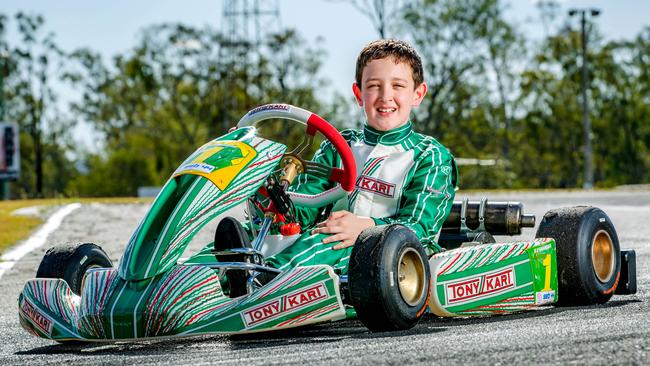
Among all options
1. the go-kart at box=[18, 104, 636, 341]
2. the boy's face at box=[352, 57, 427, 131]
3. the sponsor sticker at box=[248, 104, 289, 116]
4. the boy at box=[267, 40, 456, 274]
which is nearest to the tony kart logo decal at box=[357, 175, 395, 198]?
the boy at box=[267, 40, 456, 274]

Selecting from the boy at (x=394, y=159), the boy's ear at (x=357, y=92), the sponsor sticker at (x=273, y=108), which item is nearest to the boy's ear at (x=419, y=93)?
the boy at (x=394, y=159)

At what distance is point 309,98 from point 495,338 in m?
49.4

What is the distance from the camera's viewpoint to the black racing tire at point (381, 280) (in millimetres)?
4262

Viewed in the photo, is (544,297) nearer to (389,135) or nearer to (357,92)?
(389,135)

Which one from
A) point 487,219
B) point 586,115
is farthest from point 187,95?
point 487,219

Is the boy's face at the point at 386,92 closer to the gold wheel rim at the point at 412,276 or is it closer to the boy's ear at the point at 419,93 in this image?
the boy's ear at the point at 419,93

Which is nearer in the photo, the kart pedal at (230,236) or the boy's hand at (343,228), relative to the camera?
the kart pedal at (230,236)

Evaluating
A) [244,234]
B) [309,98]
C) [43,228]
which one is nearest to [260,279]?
[244,234]

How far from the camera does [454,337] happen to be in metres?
4.00

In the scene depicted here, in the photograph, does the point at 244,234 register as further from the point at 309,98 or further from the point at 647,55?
the point at 647,55

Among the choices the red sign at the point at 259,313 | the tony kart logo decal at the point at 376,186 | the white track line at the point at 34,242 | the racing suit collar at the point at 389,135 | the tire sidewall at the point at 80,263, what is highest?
the racing suit collar at the point at 389,135

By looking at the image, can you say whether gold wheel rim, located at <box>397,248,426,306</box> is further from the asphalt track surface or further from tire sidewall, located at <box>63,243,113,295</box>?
tire sidewall, located at <box>63,243,113,295</box>

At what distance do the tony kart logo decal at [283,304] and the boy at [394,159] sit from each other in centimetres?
67

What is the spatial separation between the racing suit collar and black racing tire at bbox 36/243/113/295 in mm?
1439
